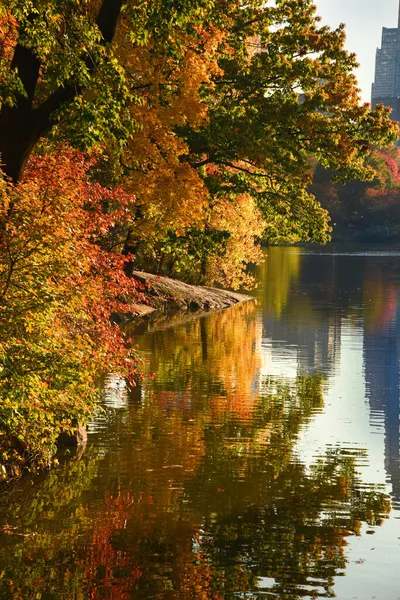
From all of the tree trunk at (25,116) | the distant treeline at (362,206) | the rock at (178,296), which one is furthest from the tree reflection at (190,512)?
the distant treeline at (362,206)

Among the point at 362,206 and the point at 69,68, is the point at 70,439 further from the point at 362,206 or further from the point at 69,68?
the point at 362,206

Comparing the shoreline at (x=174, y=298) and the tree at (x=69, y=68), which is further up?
the tree at (x=69, y=68)

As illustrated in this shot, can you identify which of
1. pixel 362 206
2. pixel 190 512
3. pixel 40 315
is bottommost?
pixel 190 512

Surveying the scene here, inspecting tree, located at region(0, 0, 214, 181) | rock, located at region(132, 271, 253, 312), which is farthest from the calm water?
rock, located at region(132, 271, 253, 312)

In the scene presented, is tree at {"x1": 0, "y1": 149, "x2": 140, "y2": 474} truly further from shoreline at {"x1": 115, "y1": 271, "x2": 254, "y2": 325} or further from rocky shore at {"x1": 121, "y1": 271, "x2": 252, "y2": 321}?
rocky shore at {"x1": 121, "y1": 271, "x2": 252, "y2": 321}

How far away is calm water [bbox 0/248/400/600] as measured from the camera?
999 centimetres

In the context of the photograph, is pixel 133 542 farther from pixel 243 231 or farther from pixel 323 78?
pixel 243 231

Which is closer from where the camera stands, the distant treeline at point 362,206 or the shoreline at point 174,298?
the shoreline at point 174,298

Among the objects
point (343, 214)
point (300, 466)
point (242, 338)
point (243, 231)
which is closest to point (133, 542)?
point (300, 466)

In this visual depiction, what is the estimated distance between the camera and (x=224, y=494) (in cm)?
1301

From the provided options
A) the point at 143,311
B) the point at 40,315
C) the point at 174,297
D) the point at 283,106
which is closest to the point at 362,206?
the point at 174,297

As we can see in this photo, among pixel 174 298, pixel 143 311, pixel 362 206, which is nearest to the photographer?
pixel 143 311

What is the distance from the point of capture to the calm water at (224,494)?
9992 millimetres

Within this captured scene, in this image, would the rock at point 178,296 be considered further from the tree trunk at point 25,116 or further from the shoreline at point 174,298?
the tree trunk at point 25,116
